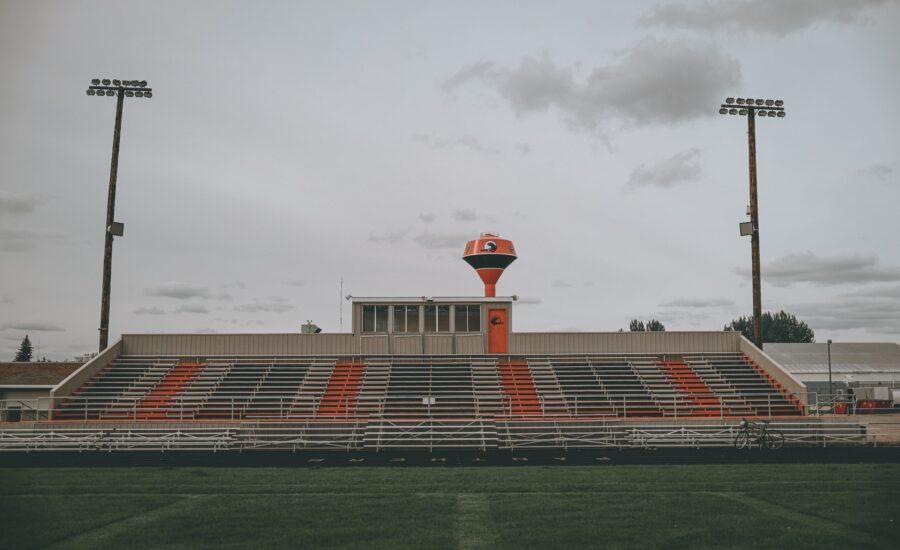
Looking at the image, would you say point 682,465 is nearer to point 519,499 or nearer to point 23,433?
point 519,499

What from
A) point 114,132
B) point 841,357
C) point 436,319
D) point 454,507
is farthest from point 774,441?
point 841,357

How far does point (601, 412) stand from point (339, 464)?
15.6 metres

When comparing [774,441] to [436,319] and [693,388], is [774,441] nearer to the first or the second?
[693,388]

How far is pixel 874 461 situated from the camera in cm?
Answer: 2447

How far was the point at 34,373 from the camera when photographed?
52.0 m

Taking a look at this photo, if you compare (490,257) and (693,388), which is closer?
(693,388)

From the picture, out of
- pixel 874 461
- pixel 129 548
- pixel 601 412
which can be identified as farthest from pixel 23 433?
pixel 874 461

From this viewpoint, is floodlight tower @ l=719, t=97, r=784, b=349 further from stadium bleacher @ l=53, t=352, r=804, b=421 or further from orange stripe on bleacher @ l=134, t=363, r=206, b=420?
orange stripe on bleacher @ l=134, t=363, r=206, b=420

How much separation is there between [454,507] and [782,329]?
434 ft

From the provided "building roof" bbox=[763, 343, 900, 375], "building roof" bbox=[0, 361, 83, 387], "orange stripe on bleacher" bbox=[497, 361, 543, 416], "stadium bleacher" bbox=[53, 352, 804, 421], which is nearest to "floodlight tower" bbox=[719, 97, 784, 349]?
"stadium bleacher" bbox=[53, 352, 804, 421]

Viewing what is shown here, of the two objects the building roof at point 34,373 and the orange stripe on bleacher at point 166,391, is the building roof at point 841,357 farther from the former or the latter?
the building roof at point 34,373

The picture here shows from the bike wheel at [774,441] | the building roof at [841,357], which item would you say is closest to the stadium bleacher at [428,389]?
the bike wheel at [774,441]

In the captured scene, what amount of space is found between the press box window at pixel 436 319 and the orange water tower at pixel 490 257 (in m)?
3.84

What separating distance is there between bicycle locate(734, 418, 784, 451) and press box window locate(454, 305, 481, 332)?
1626 centimetres
